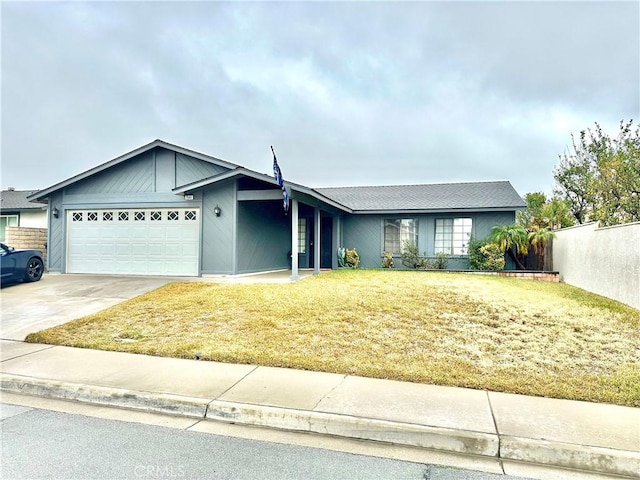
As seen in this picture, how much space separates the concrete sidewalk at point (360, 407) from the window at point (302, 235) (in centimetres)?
1201

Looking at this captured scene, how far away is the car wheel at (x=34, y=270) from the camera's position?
41.1ft

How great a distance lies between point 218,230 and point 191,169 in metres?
2.42

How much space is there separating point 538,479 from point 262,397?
2679 mm

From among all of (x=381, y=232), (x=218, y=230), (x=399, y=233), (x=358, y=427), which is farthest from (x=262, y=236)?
(x=358, y=427)

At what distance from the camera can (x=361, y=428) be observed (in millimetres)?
3850

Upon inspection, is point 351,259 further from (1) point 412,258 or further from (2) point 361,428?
(2) point 361,428

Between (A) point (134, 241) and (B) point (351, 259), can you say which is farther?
(B) point (351, 259)

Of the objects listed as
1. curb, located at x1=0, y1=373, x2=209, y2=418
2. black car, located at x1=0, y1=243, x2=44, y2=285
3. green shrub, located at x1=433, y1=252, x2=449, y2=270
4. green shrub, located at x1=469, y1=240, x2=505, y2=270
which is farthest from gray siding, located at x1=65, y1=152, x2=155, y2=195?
green shrub, located at x1=469, y1=240, x2=505, y2=270

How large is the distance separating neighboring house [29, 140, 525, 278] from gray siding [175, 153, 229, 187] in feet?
0.11

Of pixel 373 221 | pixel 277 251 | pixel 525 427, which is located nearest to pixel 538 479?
pixel 525 427

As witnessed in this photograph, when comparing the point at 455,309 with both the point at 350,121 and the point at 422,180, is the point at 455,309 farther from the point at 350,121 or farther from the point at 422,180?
the point at 422,180

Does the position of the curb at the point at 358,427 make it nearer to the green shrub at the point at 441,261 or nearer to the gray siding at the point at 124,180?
the gray siding at the point at 124,180

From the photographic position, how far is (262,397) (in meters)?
4.48

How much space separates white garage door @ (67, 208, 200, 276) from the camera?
13422 millimetres
